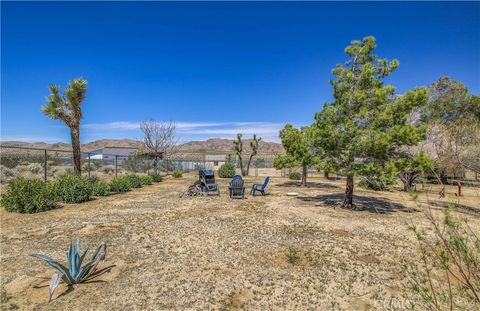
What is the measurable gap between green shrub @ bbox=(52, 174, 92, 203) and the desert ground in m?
1.53

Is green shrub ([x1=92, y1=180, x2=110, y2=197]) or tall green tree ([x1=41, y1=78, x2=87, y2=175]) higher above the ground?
tall green tree ([x1=41, y1=78, x2=87, y2=175])

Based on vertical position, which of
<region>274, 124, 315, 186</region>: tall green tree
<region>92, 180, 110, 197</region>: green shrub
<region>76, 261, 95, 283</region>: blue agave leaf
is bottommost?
<region>76, 261, 95, 283</region>: blue agave leaf

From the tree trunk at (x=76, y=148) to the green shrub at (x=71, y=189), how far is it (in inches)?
94.4

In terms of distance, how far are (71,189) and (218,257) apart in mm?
8512

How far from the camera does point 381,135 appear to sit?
7855 mm

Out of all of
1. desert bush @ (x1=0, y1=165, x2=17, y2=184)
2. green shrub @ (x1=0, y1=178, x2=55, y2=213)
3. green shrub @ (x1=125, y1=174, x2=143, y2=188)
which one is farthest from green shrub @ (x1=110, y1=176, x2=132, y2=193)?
desert bush @ (x1=0, y1=165, x2=17, y2=184)

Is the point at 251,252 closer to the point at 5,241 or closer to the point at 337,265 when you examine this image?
the point at 337,265

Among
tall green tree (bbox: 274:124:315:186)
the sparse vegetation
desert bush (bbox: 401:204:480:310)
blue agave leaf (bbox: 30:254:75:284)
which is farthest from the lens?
the sparse vegetation

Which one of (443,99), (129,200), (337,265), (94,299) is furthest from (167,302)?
(443,99)

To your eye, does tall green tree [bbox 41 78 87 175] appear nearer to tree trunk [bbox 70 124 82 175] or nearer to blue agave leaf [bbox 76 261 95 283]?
tree trunk [bbox 70 124 82 175]

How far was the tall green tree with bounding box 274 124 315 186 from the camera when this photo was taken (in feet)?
32.6

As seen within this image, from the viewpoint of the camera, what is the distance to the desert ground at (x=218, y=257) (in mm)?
3607

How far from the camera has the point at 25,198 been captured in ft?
28.0

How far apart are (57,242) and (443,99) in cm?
3256
